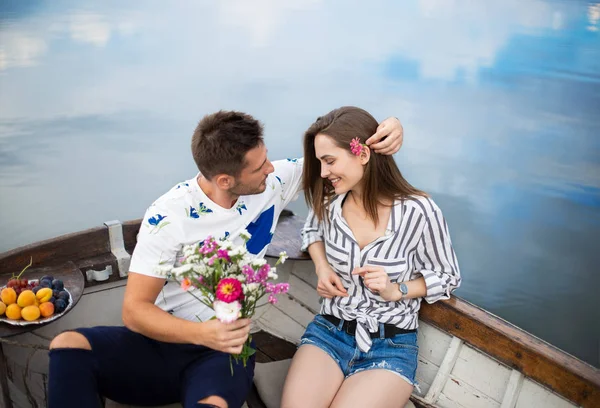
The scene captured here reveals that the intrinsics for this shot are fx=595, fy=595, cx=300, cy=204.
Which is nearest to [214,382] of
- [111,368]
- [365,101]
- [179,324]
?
[179,324]

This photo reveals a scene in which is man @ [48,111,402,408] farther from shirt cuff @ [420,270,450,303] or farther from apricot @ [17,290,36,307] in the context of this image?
shirt cuff @ [420,270,450,303]

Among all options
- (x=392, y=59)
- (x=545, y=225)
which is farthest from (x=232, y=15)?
(x=545, y=225)

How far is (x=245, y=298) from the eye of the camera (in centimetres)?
195

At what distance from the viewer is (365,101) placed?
1443cm

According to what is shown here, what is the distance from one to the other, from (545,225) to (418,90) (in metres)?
4.94

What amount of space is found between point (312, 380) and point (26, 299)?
127 cm

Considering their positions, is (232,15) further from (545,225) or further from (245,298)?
(245,298)

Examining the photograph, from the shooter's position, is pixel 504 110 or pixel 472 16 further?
pixel 472 16

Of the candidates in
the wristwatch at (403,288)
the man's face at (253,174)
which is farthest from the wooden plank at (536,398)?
the man's face at (253,174)

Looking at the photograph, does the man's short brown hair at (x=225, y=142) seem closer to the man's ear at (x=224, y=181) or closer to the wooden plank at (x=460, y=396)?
the man's ear at (x=224, y=181)

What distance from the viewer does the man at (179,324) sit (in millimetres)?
2105

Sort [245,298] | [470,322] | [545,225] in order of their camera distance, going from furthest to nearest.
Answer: [545,225], [470,322], [245,298]

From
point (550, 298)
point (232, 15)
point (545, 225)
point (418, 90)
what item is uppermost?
point (232, 15)

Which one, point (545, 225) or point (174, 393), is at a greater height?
point (174, 393)
